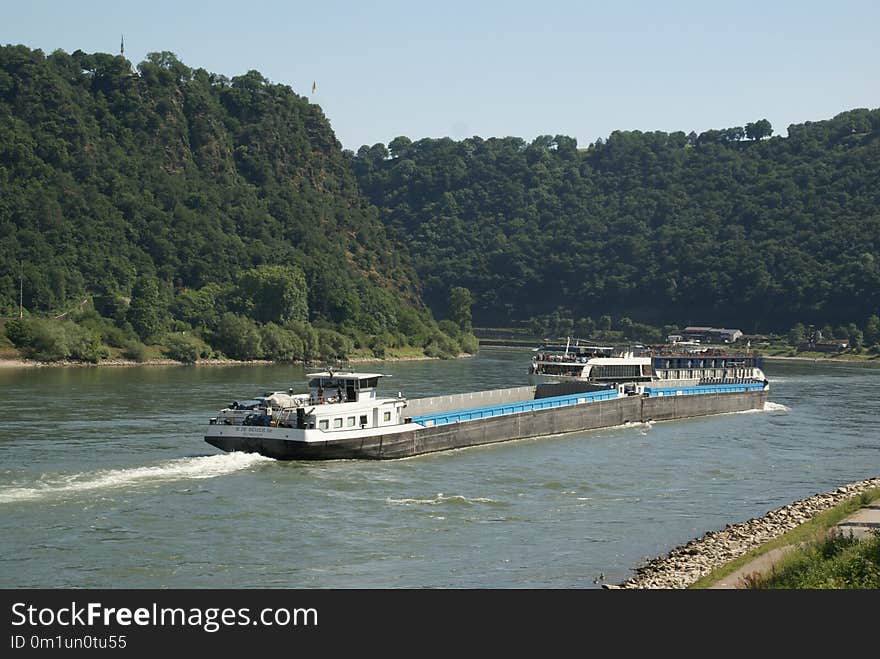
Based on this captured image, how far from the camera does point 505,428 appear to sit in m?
69.4

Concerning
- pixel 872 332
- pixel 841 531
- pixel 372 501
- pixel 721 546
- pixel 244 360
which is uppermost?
pixel 872 332

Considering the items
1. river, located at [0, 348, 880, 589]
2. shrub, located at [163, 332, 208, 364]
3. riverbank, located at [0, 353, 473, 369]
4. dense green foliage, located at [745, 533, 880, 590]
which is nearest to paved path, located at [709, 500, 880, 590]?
dense green foliage, located at [745, 533, 880, 590]

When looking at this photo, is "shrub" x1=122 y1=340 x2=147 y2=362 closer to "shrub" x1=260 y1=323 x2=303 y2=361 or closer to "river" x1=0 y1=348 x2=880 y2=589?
"shrub" x1=260 y1=323 x2=303 y2=361

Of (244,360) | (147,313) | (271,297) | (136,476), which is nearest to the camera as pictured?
(136,476)

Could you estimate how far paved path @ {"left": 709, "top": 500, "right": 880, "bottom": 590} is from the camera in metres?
32.8

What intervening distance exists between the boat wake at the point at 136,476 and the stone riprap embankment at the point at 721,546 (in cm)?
2192

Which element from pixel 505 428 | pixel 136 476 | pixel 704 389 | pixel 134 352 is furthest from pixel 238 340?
pixel 136 476

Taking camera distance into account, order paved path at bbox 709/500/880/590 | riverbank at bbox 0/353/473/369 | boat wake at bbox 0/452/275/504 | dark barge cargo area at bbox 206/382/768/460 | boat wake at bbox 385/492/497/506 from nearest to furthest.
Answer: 1. paved path at bbox 709/500/880/590
2. boat wake at bbox 0/452/275/504
3. boat wake at bbox 385/492/497/506
4. dark barge cargo area at bbox 206/382/768/460
5. riverbank at bbox 0/353/473/369

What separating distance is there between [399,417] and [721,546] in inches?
968

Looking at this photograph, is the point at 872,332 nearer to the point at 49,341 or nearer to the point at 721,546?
the point at 49,341

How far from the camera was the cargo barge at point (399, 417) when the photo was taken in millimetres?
54469

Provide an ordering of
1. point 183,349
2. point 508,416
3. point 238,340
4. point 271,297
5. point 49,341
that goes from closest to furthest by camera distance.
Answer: point 508,416
point 49,341
point 183,349
point 238,340
point 271,297

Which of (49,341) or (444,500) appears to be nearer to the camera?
(444,500)

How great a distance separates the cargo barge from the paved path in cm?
2422
